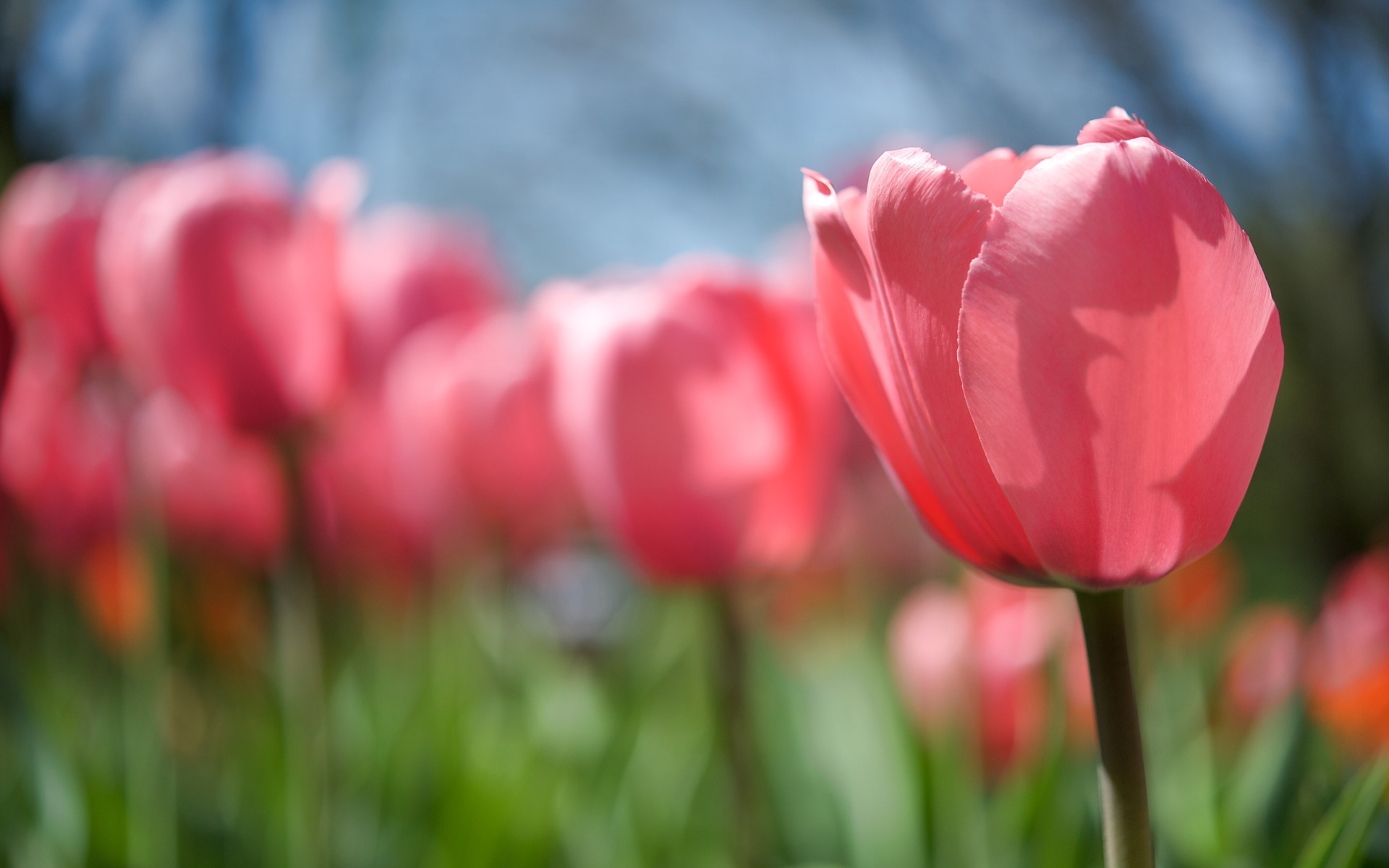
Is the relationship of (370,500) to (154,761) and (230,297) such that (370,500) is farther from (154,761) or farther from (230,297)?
(230,297)

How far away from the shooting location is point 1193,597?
86cm

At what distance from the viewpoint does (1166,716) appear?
2.35ft

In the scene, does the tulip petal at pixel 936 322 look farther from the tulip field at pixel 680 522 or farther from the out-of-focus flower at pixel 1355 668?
the out-of-focus flower at pixel 1355 668

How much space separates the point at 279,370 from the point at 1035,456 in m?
0.45

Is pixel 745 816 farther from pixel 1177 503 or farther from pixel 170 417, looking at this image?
pixel 170 417

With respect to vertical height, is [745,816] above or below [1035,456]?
below

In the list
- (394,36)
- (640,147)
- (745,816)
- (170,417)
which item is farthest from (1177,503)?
(640,147)

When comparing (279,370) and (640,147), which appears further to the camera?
(640,147)

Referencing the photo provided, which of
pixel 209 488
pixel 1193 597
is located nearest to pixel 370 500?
pixel 209 488

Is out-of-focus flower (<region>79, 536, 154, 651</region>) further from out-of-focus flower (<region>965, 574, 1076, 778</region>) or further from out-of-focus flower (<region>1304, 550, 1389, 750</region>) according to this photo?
out-of-focus flower (<region>1304, 550, 1389, 750</region>)

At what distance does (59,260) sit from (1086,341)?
2.02 ft

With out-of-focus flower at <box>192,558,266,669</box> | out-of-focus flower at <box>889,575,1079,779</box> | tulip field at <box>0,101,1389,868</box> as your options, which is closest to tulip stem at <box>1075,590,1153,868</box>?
tulip field at <box>0,101,1389,868</box>

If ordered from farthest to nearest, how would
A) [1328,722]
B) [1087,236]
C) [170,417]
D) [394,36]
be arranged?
[394,36] < [170,417] < [1328,722] < [1087,236]

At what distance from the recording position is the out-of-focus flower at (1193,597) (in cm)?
82
